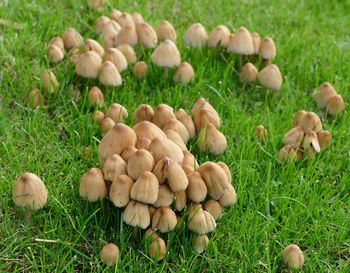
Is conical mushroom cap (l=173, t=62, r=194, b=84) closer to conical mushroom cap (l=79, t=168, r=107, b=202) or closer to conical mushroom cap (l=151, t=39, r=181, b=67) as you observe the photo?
conical mushroom cap (l=151, t=39, r=181, b=67)

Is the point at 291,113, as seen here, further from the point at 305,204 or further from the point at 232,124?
the point at 305,204

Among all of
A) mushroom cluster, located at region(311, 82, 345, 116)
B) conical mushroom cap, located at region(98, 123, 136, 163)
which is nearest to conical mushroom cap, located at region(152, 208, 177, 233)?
conical mushroom cap, located at region(98, 123, 136, 163)

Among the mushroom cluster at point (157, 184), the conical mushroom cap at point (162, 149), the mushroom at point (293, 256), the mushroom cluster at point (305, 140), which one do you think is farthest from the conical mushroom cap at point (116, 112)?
the mushroom at point (293, 256)

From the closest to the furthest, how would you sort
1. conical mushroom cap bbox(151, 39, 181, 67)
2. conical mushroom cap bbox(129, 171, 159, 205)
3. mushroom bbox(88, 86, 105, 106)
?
1. conical mushroom cap bbox(129, 171, 159, 205)
2. mushroom bbox(88, 86, 105, 106)
3. conical mushroom cap bbox(151, 39, 181, 67)

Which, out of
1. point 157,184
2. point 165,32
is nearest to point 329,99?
point 165,32

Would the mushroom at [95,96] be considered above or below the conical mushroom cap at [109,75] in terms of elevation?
below

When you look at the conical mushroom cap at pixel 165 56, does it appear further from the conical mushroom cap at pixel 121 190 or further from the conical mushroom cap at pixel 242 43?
the conical mushroom cap at pixel 121 190

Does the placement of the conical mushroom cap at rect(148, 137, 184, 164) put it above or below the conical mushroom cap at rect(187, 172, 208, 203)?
above
